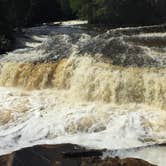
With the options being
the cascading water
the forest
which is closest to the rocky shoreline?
the cascading water

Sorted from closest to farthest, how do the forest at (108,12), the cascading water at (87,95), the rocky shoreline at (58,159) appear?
the rocky shoreline at (58,159) → the cascading water at (87,95) → the forest at (108,12)

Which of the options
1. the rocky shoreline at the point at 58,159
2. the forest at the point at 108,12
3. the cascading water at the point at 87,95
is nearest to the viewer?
the rocky shoreline at the point at 58,159

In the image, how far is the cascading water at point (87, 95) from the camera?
1360 cm

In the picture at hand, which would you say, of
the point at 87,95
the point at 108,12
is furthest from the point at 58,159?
the point at 108,12

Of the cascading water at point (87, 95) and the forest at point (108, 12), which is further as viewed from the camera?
the forest at point (108, 12)

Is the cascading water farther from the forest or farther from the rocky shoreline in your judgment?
the forest

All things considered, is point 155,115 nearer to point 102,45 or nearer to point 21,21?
point 102,45

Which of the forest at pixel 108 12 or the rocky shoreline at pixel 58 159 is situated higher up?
the forest at pixel 108 12

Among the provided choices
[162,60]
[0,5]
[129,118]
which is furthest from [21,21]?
[129,118]

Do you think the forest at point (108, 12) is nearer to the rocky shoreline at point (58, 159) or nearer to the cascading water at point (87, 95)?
the cascading water at point (87, 95)

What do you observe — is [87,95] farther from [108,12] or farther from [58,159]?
[108,12]

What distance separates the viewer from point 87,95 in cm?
1653

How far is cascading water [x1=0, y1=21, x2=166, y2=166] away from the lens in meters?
13.6

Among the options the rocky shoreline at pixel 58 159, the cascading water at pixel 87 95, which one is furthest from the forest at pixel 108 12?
the rocky shoreline at pixel 58 159
